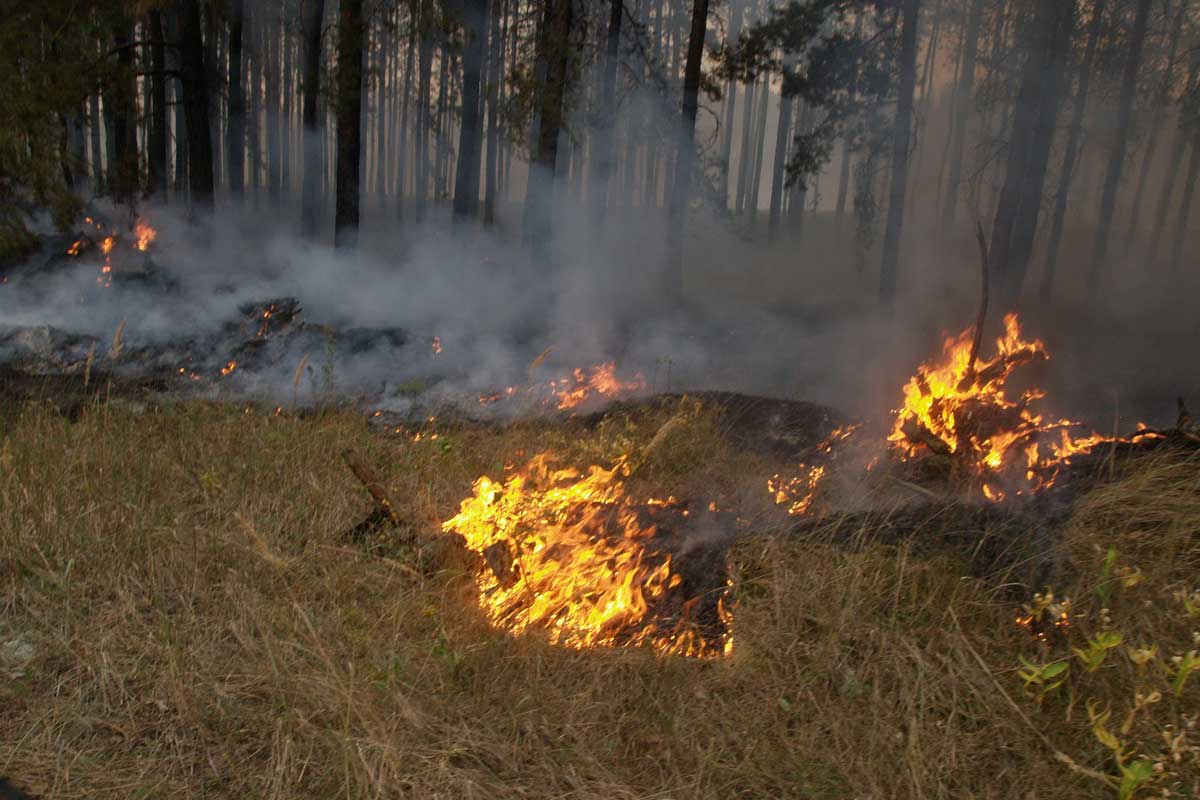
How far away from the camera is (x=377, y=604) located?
312 cm

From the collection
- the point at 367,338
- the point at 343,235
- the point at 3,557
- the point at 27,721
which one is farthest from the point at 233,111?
the point at 27,721

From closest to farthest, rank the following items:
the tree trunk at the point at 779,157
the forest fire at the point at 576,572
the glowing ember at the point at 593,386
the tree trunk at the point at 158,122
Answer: the forest fire at the point at 576,572
the glowing ember at the point at 593,386
the tree trunk at the point at 158,122
the tree trunk at the point at 779,157

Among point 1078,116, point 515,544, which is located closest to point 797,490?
point 515,544

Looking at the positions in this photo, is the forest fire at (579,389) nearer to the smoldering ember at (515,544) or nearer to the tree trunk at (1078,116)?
the smoldering ember at (515,544)

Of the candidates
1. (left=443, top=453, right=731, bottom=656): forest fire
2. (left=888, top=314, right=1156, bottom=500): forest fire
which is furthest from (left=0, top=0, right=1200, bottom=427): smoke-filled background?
(left=443, top=453, right=731, bottom=656): forest fire

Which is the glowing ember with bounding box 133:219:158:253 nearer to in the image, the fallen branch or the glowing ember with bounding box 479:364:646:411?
the glowing ember with bounding box 479:364:646:411

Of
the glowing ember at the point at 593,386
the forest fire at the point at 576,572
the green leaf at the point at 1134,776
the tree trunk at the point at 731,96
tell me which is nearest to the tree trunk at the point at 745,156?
the tree trunk at the point at 731,96

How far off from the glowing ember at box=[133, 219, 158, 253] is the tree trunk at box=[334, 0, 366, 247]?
7.99 feet

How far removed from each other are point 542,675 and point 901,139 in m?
11.8

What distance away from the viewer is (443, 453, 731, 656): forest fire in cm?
319

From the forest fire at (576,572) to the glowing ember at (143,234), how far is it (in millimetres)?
8483

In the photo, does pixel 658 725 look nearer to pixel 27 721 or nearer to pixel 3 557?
pixel 27 721

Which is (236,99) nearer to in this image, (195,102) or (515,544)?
(195,102)

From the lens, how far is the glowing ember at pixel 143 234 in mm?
10275
